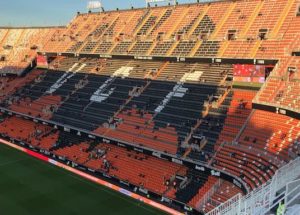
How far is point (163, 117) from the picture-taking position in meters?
38.6

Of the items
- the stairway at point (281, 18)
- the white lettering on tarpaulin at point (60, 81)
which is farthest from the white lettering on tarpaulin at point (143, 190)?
the white lettering on tarpaulin at point (60, 81)

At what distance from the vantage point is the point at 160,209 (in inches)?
1211

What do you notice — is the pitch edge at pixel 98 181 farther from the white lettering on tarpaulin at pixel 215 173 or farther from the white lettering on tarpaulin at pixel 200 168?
the white lettering on tarpaulin at pixel 215 173

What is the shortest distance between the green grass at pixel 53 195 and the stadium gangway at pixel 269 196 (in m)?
13.1

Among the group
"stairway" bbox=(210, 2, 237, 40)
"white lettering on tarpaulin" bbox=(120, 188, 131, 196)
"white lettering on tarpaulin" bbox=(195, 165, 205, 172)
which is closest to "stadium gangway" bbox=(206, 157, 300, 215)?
"white lettering on tarpaulin" bbox=(195, 165, 205, 172)

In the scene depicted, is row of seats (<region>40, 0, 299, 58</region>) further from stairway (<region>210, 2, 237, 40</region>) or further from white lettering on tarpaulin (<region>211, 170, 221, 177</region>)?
white lettering on tarpaulin (<region>211, 170, 221, 177</region>)

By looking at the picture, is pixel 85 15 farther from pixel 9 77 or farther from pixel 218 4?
pixel 218 4

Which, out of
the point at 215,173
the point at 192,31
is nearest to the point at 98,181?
the point at 215,173

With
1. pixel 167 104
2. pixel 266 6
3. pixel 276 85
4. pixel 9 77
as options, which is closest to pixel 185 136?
pixel 167 104

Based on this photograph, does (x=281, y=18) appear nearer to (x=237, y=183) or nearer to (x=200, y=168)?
(x=200, y=168)

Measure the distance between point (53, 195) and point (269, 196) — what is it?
68.8ft

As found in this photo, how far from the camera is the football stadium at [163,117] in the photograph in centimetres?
2895

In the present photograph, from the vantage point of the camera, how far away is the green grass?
3047cm

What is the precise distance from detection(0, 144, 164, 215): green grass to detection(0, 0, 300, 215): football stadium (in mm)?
160
